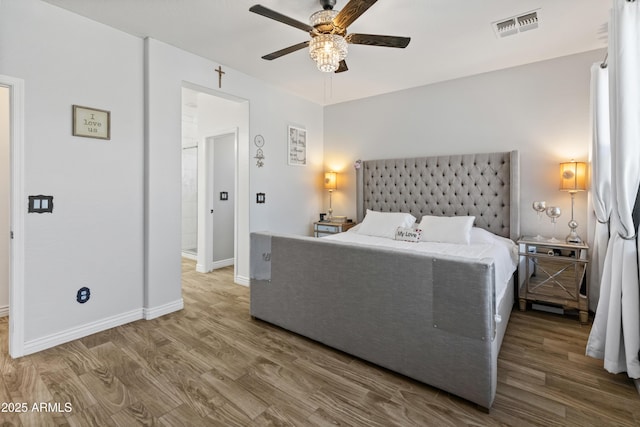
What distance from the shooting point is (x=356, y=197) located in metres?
4.85

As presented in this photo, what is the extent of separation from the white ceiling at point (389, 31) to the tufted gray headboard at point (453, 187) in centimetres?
109

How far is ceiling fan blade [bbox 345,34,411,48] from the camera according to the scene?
7.23 feet

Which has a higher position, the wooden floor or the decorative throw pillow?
the decorative throw pillow

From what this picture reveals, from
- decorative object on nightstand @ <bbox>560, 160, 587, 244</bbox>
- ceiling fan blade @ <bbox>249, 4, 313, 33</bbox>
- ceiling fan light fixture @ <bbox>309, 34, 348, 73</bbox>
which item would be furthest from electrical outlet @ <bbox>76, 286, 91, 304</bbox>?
decorative object on nightstand @ <bbox>560, 160, 587, 244</bbox>

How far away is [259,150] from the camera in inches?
163

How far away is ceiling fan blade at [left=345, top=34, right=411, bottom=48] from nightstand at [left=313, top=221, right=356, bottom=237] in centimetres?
269

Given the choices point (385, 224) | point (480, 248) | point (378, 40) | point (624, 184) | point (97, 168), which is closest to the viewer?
point (624, 184)

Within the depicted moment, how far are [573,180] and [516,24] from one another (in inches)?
64.4

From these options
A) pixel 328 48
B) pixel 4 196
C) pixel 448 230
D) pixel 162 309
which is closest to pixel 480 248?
pixel 448 230

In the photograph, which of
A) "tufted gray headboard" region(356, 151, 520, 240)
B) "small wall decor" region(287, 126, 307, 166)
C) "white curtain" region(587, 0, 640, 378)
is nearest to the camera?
"white curtain" region(587, 0, 640, 378)

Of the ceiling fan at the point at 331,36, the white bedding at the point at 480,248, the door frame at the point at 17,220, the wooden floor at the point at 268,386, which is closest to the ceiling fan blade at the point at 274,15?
the ceiling fan at the point at 331,36

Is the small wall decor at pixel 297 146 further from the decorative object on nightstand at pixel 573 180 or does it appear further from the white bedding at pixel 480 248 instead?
the decorative object on nightstand at pixel 573 180

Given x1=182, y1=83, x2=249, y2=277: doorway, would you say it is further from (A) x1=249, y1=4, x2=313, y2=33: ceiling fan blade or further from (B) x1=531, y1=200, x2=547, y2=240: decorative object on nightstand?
(B) x1=531, y1=200, x2=547, y2=240: decorative object on nightstand

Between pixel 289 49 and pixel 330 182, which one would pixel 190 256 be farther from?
pixel 289 49
